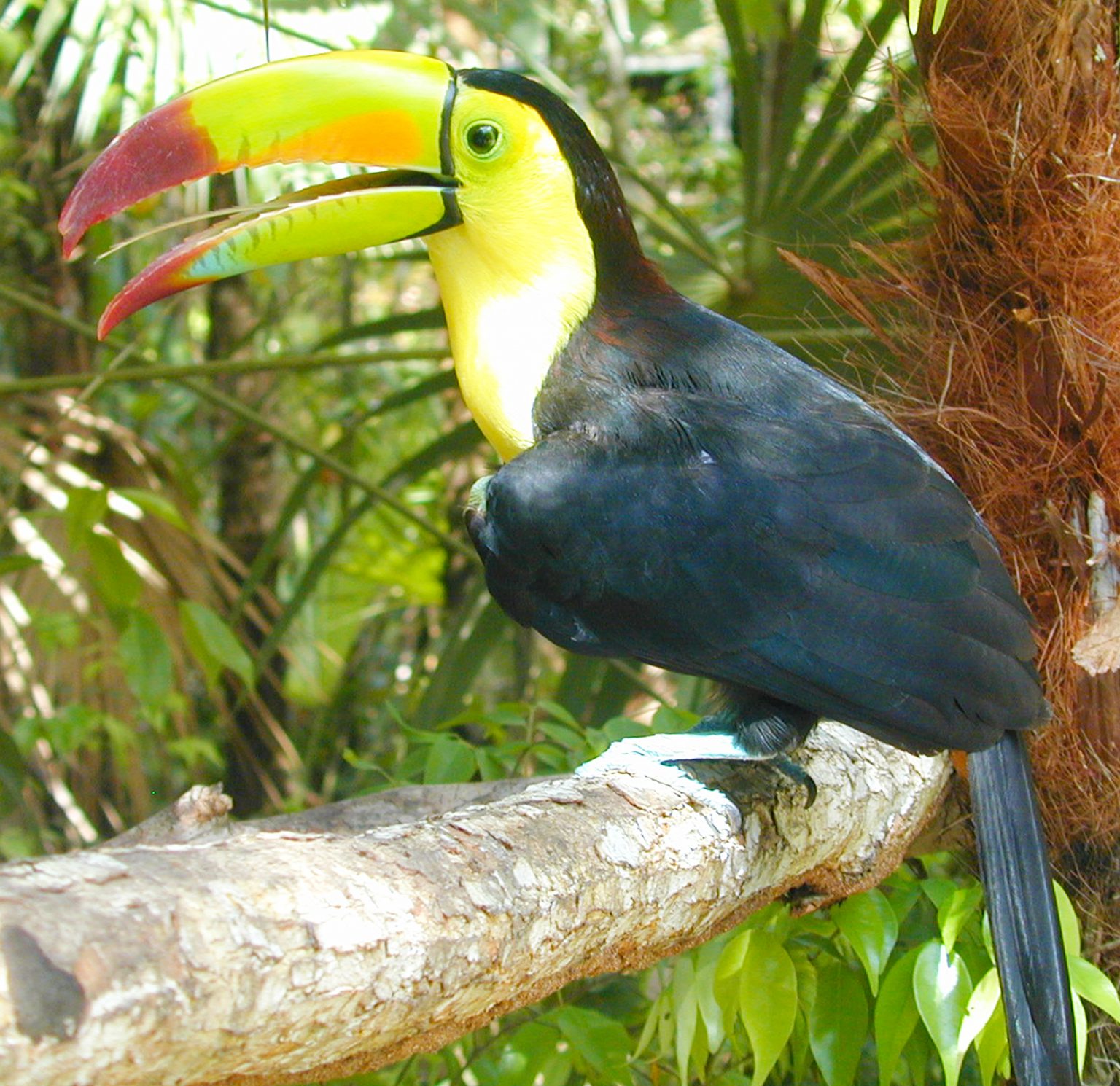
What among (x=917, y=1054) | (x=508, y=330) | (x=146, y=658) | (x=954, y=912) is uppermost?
(x=508, y=330)

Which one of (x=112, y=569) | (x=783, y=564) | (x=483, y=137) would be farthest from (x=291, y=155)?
(x=783, y=564)

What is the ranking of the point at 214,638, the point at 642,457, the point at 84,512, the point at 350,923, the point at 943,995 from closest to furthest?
1. the point at 350,923
2. the point at 943,995
3. the point at 642,457
4. the point at 84,512
5. the point at 214,638

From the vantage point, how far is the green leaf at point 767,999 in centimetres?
150

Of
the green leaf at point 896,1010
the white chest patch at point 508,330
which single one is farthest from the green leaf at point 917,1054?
the white chest patch at point 508,330

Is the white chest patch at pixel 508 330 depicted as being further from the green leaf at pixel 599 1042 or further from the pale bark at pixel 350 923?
the green leaf at pixel 599 1042

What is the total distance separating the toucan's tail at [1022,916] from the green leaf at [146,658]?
140cm

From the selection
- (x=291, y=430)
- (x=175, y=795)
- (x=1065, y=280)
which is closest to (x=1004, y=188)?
(x=1065, y=280)

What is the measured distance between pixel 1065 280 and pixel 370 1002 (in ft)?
4.35

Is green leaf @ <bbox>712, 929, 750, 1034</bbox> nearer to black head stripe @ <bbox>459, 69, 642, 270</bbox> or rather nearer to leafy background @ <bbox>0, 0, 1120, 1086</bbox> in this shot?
leafy background @ <bbox>0, 0, 1120, 1086</bbox>

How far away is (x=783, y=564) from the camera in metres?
1.78

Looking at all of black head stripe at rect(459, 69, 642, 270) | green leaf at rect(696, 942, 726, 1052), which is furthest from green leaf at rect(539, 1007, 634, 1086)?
black head stripe at rect(459, 69, 642, 270)

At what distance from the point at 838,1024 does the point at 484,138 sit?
4.33ft

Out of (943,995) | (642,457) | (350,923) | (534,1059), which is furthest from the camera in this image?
(642,457)

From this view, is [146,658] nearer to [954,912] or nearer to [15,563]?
[15,563]
